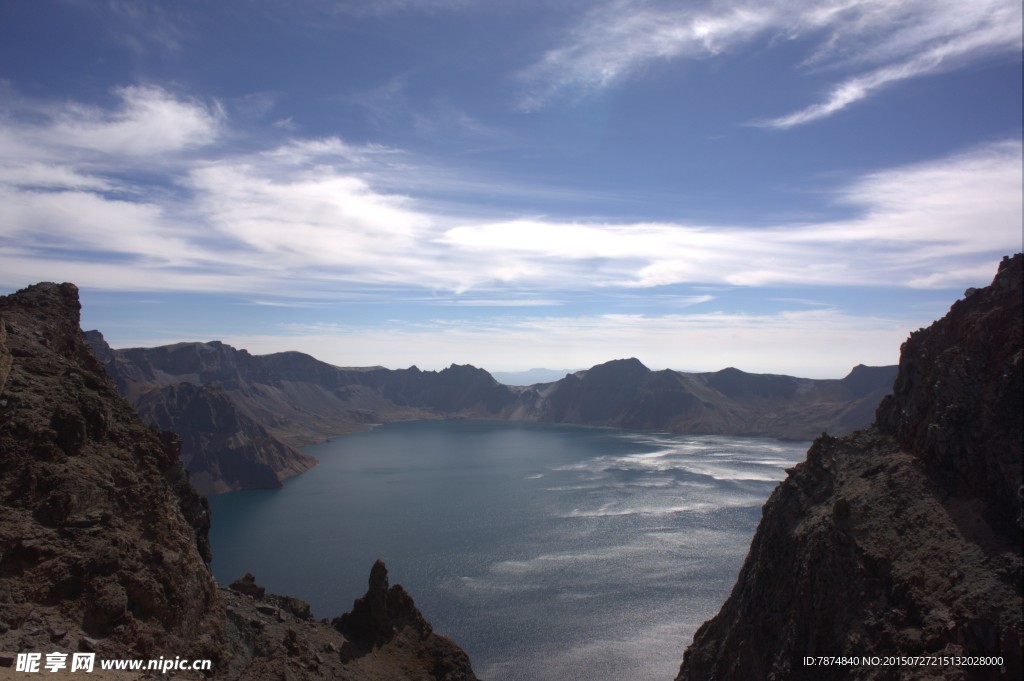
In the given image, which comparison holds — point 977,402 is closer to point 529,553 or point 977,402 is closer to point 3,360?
Answer: point 3,360

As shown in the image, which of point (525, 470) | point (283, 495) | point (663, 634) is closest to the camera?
point (663, 634)

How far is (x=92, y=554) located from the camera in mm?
28656

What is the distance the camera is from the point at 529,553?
103688 mm

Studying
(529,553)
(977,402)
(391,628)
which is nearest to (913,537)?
(977,402)

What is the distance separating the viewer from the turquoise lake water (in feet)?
231

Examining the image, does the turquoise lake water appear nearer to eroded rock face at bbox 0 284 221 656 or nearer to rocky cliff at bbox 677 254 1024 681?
rocky cliff at bbox 677 254 1024 681

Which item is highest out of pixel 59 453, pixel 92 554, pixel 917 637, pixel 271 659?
pixel 59 453

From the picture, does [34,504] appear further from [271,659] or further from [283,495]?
[283,495]

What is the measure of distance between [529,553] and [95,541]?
268ft

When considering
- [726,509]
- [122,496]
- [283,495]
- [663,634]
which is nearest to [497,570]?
[663,634]

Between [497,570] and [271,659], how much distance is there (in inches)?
2395

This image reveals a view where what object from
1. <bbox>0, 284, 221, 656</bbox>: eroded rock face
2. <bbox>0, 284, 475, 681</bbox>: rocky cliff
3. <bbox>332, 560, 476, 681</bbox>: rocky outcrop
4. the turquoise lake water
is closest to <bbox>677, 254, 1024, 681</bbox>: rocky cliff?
<bbox>332, 560, 476, 681</bbox>: rocky outcrop

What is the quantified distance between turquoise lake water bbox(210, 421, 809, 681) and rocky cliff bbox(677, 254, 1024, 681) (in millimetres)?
29173

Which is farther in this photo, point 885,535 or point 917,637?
point 885,535
